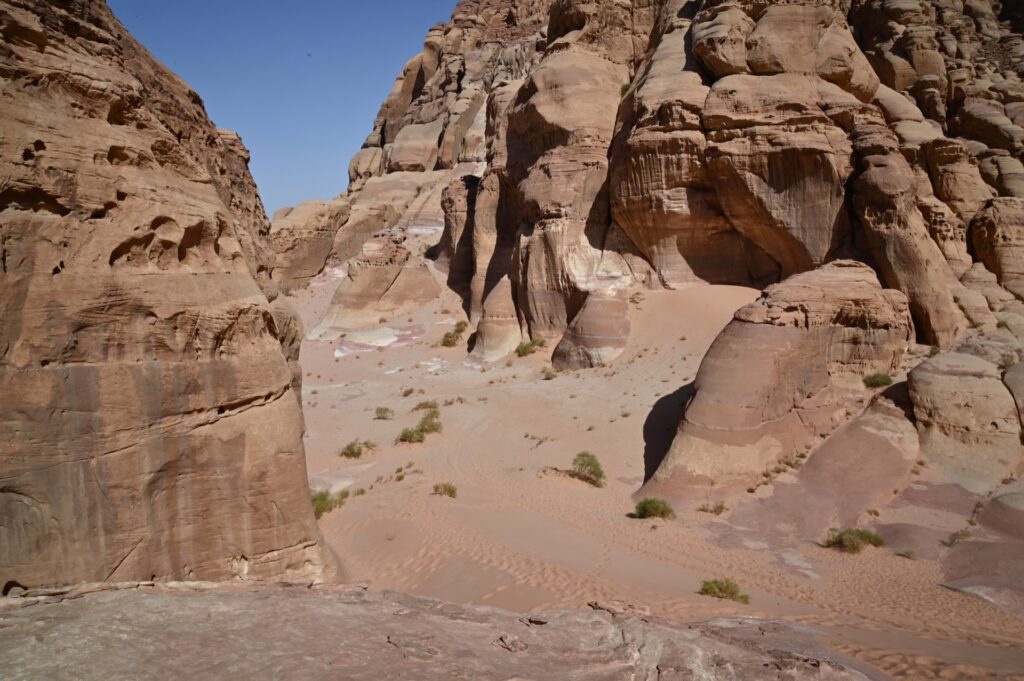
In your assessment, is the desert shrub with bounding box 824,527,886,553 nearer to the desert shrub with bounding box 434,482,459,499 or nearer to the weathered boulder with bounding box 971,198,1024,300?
the desert shrub with bounding box 434,482,459,499

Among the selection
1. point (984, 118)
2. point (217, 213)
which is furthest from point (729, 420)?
point (984, 118)

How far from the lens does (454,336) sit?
28.1 m

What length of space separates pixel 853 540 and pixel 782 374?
3.96m

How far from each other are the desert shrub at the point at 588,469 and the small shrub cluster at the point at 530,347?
33.3 feet

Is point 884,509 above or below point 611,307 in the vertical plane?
below

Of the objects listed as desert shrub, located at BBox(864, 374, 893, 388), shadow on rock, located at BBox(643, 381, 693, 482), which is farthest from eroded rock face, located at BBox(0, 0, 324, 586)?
desert shrub, located at BBox(864, 374, 893, 388)

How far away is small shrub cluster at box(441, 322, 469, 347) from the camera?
27891 mm

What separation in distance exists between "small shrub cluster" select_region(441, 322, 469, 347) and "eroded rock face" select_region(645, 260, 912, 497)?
16126mm

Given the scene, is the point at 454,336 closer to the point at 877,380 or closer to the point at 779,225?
the point at 779,225

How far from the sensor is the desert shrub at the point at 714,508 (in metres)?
11.2

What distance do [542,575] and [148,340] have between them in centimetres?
605

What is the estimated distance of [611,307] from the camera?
2209cm

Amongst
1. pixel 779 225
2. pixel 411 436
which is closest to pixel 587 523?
pixel 411 436

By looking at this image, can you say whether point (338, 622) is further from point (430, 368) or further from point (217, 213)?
point (430, 368)
